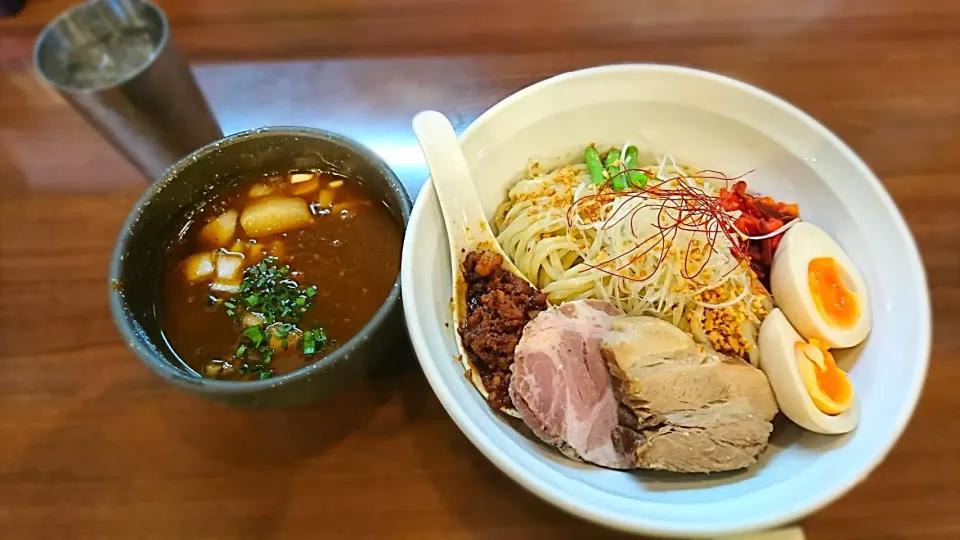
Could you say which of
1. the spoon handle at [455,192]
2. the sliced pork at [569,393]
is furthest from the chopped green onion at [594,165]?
the sliced pork at [569,393]

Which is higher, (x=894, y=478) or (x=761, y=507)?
(x=761, y=507)

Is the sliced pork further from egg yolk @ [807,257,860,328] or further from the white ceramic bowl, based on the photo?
egg yolk @ [807,257,860,328]

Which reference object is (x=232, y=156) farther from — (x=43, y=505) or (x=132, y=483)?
(x=43, y=505)

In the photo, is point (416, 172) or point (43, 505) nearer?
point (43, 505)

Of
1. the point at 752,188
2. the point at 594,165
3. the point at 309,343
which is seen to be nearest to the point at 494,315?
the point at 309,343

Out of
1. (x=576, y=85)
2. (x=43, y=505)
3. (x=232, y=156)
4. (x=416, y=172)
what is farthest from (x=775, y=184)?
(x=43, y=505)

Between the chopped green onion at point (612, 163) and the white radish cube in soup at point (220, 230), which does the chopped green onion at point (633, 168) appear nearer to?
the chopped green onion at point (612, 163)

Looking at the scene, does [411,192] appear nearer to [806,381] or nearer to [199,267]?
[199,267]
